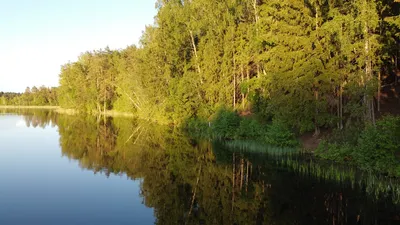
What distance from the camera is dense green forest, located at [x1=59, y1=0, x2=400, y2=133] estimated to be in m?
21.2

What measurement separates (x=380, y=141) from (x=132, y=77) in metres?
55.2

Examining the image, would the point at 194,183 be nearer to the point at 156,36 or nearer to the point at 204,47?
the point at 204,47

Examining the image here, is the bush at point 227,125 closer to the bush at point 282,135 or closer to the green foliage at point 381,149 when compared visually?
the bush at point 282,135

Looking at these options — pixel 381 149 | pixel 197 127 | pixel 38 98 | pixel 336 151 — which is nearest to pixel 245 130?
pixel 336 151

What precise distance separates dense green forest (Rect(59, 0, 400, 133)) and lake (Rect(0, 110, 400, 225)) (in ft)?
17.7

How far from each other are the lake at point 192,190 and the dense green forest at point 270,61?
17.7ft

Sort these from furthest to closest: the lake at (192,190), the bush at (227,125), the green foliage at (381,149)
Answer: the bush at (227,125) < the green foliage at (381,149) < the lake at (192,190)

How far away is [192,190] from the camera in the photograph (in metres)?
15.6

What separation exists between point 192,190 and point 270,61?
15113mm

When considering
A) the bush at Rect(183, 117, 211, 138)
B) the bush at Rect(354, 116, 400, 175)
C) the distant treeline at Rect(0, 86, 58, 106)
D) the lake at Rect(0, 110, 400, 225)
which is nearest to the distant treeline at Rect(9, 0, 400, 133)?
the bush at Rect(183, 117, 211, 138)

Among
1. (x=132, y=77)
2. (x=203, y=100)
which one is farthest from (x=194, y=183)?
(x=132, y=77)

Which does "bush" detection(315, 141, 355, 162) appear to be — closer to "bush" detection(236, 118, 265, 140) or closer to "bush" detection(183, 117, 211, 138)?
"bush" detection(236, 118, 265, 140)

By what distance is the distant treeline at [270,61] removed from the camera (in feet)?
69.6

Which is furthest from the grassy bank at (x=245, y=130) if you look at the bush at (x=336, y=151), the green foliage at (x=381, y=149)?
the green foliage at (x=381, y=149)
